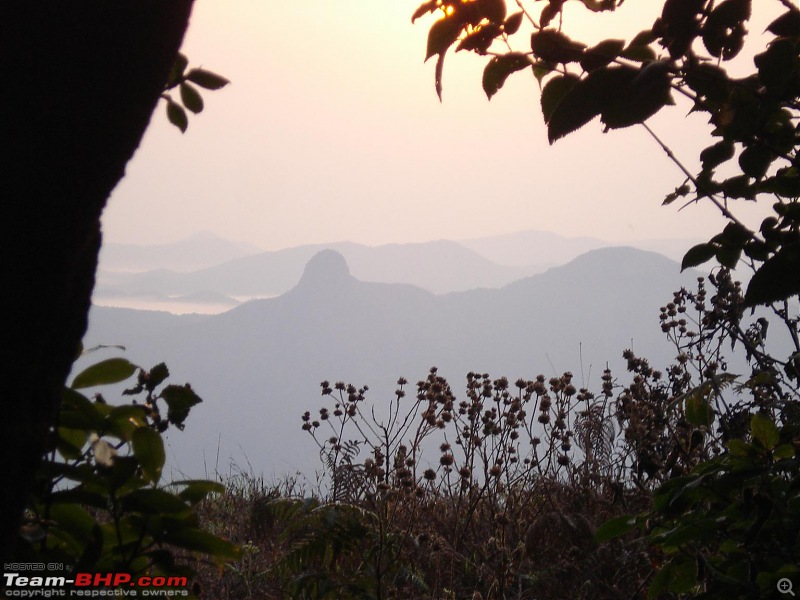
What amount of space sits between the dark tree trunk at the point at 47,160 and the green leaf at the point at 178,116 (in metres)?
0.85

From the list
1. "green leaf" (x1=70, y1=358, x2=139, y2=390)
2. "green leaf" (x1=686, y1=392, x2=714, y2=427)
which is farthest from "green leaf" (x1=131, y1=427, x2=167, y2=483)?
"green leaf" (x1=686, y1=392, x2=714, y2=427)

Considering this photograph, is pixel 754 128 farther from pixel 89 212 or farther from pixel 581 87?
pixel 89 212

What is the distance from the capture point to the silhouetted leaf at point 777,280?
3.52ft

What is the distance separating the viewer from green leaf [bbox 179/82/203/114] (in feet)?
4.98

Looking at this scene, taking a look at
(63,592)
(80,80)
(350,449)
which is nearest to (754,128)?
(80,80)

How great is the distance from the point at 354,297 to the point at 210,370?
17.5 meters

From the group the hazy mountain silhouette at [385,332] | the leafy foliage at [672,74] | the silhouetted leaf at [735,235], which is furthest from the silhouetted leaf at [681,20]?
the hazy mountain silhouette at [385,332]

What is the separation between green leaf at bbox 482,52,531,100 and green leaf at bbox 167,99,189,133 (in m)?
0.76

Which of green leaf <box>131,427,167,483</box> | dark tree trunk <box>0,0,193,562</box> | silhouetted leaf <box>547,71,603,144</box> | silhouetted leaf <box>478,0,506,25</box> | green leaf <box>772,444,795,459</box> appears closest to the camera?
dark tree trunk <box>0,0,193,562</box>

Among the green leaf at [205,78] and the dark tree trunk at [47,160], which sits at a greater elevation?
the green leaf at [205,78]

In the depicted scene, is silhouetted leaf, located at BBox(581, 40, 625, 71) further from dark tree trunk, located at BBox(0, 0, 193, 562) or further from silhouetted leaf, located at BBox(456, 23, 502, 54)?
dark tree trunk, located at BBox(0, 0, 193, 562)

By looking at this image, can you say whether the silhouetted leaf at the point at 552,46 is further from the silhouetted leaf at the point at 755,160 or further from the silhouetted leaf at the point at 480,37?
the silhouetted leaf at the point at 755,160

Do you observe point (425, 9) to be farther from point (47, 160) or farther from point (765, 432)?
point (765, 432)

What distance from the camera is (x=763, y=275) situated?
3.59 feet
